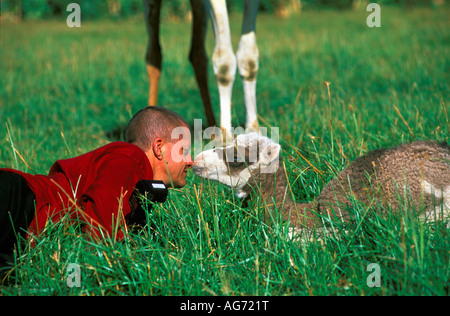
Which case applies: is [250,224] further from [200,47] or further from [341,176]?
[200,47]

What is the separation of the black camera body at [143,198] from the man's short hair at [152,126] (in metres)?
0.28

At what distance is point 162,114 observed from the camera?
2.36 meters

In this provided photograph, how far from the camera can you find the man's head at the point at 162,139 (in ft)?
7.66

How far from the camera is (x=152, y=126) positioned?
234 centimetres

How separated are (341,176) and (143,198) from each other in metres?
0.88

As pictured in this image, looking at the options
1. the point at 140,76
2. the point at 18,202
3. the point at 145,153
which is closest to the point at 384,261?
the point at 145,153

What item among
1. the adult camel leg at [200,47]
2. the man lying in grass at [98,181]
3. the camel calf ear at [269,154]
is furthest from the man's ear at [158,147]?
the adult camel leg at [200,47]

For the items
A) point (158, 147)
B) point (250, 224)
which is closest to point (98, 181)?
point (158, 147)

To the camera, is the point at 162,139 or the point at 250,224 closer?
the point at 250,224

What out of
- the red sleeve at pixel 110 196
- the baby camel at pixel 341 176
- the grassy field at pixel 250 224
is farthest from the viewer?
the baby camel at pixel 341 176

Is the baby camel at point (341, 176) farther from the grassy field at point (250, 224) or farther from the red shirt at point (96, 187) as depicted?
the red shirt at point (96, 187)

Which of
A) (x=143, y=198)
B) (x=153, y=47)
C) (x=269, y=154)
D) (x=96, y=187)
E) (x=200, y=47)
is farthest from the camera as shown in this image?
(x=153, y=47)

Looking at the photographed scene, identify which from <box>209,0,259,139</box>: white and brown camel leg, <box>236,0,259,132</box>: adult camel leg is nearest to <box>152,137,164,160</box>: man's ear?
<box>209,0,259,139</box>: white and brown camel leg

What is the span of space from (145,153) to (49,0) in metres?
23.8
